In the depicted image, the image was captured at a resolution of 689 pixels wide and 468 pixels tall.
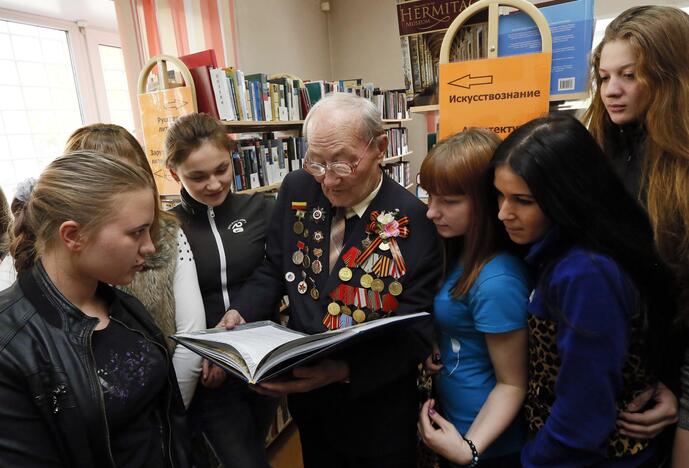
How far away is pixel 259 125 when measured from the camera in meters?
2.88

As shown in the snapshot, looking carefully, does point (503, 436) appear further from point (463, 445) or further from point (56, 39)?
point (56, 39)

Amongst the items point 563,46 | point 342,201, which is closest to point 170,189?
point 342,201

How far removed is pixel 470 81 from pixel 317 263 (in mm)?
837

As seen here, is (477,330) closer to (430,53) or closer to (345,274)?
(345,274)

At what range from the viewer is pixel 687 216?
1.00m

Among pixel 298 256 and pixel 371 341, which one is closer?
pixel 371 341

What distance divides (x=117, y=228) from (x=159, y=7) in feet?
11.1

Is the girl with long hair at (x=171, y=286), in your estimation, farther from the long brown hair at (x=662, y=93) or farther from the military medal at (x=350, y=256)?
the long brown hair at (x=662, y=93)

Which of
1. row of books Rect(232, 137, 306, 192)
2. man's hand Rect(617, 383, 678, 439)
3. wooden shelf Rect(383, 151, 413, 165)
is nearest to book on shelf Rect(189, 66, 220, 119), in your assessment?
row of books Rect(232, 137, 306, 192)

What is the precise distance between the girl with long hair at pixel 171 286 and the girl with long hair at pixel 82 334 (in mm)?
209

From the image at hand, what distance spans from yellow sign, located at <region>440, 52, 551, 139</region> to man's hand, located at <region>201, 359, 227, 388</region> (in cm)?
110

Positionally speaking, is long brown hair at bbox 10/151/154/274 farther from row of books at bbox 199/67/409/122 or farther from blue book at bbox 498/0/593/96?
row of books at bbox 199/67/409/122

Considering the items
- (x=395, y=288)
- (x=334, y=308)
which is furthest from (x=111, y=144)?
(x=395, y=288)

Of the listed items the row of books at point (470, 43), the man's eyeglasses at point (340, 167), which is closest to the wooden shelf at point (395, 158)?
the row of books at point (470, 43)
